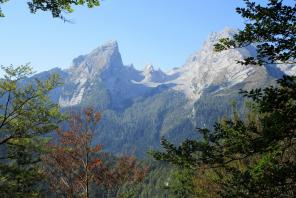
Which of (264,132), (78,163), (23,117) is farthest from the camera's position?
(78,163)

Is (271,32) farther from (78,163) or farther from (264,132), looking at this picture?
(78,163)

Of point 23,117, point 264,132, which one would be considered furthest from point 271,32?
point 23,117

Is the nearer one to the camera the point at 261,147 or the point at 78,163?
the point at 261,147

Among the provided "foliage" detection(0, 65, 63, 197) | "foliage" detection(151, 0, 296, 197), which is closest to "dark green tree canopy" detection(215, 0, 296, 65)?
"foliage" detection(151, 0, 296, 197)

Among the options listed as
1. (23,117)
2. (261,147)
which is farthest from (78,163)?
(261,147)

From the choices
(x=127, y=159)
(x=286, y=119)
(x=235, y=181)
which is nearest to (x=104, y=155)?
(x=127, y=159)

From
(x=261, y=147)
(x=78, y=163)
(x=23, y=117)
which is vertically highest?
(x=23, y=117)

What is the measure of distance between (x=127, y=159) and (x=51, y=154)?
5588mm

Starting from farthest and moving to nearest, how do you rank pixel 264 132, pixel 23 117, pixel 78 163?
pixel 78 163, pixel 23 117, pixel 264 132

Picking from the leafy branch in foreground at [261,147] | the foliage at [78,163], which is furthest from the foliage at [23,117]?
the leafy branch in foreground at [261,147]

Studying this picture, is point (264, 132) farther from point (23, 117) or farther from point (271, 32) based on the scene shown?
point (23, 117)

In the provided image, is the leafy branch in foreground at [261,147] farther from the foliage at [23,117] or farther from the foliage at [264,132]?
the foliage at [23,117]

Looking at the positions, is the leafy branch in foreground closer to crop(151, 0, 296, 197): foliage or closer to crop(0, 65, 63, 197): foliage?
crop(151, 0, 296, 197): foliage

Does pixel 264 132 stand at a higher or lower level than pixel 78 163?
higher
